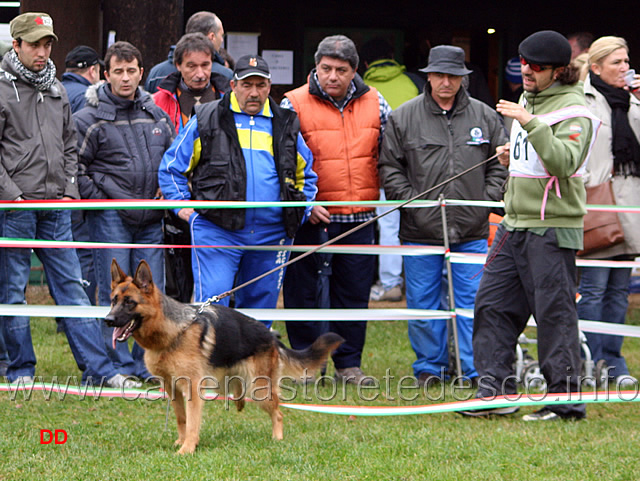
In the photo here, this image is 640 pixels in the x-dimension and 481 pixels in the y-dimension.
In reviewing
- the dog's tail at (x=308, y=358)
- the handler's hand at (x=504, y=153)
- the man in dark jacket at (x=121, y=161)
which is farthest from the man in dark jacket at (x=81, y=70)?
the handler's hand at (x=504, y=153)

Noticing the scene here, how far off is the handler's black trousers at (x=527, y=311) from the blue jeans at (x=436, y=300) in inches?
43.1

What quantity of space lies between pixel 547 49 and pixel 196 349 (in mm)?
2602

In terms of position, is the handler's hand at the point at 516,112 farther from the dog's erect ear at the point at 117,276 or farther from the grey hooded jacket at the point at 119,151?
the grey hooded jacket at the point at 119,151

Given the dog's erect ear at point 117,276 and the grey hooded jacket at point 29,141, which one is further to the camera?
the grey hooded jacket at point 29,141

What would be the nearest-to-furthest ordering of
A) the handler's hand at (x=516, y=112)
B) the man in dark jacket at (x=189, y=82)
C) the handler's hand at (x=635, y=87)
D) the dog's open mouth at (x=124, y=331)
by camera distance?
the dog's open mouth at (x=124, y=331)
the handler's hand at (x=516, y=112)
the handler's hand at (x=635, y=87)
the man in dark jacket at (x=189, y=82)

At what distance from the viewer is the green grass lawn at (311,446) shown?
4.52m

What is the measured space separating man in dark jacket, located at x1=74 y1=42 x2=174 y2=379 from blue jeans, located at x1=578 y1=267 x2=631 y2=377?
3284 mm

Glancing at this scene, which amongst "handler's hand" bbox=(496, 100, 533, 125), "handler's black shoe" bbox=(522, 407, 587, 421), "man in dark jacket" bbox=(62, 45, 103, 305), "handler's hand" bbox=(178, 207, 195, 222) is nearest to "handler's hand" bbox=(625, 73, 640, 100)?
"handler's hand" bbox=(496, 100, 533, 125)

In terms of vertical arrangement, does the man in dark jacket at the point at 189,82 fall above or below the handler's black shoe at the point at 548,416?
above

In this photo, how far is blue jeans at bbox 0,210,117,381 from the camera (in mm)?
6289

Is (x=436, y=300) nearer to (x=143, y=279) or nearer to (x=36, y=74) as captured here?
(x=143, y=279)

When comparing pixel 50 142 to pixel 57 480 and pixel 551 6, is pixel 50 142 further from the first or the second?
pixel 551 6

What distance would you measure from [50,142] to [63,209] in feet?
1.52

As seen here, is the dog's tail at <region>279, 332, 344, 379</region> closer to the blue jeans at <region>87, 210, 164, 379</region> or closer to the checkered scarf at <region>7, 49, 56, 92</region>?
the blue jeans at <region>87, 210, 164, 379</region>
